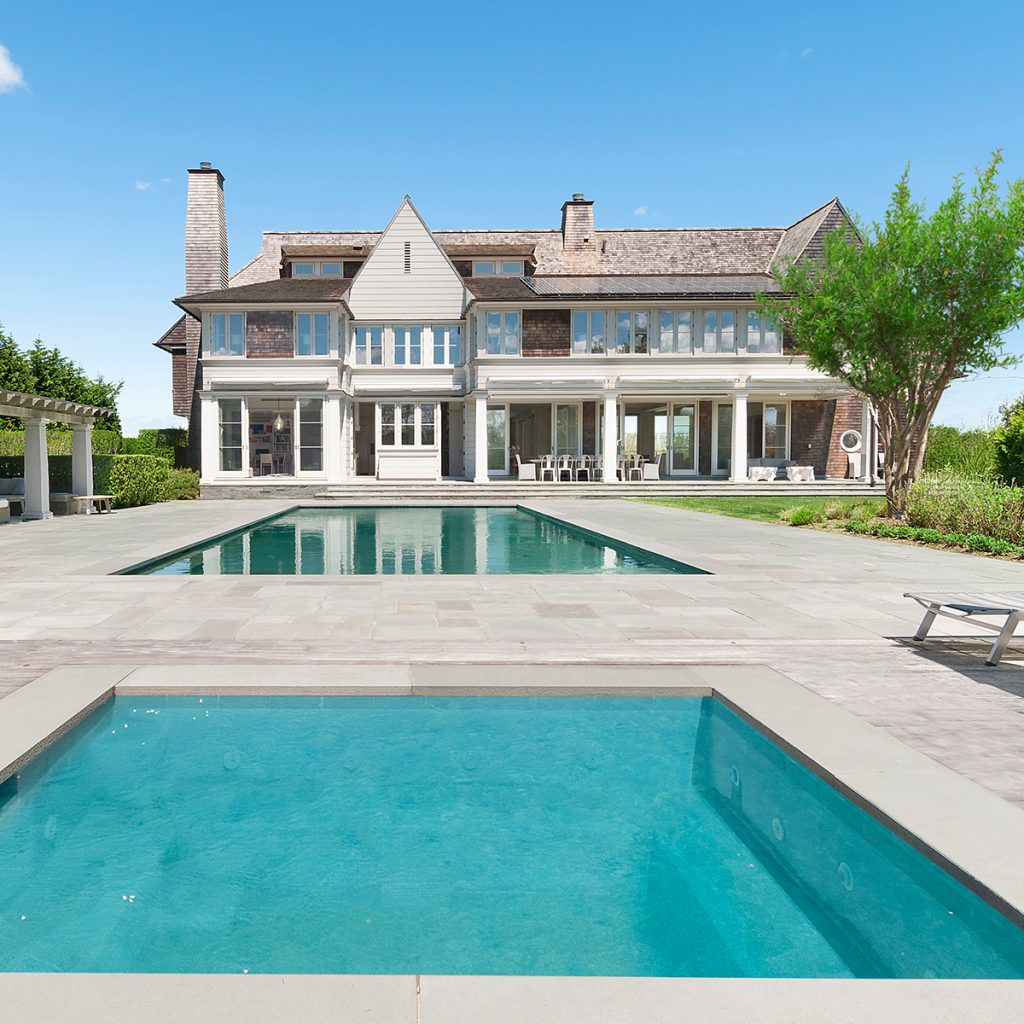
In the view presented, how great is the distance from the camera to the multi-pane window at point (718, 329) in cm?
2611

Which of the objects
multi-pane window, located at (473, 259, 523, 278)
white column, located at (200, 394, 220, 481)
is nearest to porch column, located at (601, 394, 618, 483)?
multi-pane window, located at (473, 259, 523, 278)

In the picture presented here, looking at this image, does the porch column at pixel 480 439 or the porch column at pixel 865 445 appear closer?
the porch column at pixel 480 439

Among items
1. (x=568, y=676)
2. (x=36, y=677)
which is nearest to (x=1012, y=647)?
(x=568, y=676)

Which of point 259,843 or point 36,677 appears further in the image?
point 36,677

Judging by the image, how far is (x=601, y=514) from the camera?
17.4m

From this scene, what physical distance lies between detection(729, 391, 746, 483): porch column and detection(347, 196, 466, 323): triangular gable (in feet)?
33.3

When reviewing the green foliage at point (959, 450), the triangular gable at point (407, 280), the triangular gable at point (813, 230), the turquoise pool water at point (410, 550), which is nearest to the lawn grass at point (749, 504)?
the green foliage at point (959, 450)

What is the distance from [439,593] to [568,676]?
11.1 ft

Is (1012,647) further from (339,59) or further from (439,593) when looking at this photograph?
(339,59)

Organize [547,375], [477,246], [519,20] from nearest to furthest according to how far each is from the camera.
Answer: [519,20], [547,375], [477,246]

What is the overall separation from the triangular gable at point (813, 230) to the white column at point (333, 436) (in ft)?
50.9

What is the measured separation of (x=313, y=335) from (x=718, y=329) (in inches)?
527

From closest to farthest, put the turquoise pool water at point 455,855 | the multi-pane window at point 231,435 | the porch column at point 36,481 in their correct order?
the turquoise pool water at point 455,855, the porch column at point 36,481, the multi-pane window at point 231,435

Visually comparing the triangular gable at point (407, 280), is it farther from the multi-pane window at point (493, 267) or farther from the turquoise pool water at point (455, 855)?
the turquoise pool water at point (455, 855)
